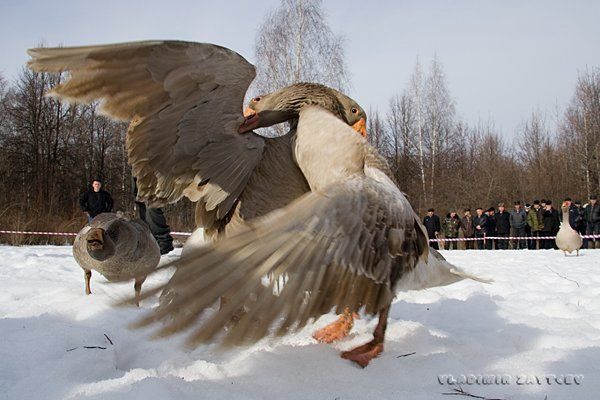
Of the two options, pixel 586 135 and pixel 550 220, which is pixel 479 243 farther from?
pixel 586 135

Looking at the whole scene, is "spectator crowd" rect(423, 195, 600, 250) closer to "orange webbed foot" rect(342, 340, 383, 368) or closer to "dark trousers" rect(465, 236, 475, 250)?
"dark trousers" rect(465, 236, 475, 250)

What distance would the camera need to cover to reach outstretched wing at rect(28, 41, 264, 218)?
264 cm

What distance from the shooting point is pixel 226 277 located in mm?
1562

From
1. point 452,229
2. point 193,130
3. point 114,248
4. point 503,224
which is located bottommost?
point 452,229

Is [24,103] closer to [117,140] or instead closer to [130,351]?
[117,140]

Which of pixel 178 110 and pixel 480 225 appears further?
pixel 480 225

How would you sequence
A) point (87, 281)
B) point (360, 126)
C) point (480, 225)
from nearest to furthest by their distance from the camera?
1. point (360, 126)
2. point (87, 281)
3. point (480, 225)

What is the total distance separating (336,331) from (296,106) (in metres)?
1.53

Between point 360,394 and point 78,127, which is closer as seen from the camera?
point 360,394

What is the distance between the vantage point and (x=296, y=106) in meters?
3.22

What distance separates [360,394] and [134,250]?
10.8ft

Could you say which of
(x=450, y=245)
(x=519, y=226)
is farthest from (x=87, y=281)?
(x=519, y=226)

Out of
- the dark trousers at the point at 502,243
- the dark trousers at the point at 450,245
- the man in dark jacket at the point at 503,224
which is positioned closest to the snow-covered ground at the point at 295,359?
the dark trousers at the point at 502,243

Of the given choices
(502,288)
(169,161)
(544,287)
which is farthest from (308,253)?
(544,287)
